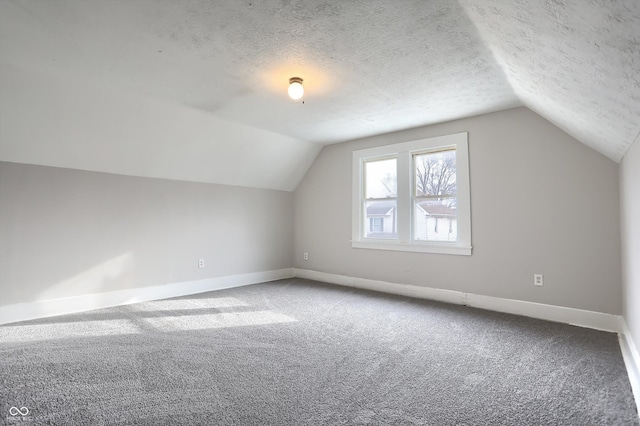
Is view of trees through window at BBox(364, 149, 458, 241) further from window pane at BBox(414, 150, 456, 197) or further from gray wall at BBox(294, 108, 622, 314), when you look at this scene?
gray wall at BBox(294, 108, 622, 314)

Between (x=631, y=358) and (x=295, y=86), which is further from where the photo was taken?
(x=295, y=86)

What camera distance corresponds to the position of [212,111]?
3789mm

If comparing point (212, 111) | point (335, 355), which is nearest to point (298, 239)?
point (212, 111)

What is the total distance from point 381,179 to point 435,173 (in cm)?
86

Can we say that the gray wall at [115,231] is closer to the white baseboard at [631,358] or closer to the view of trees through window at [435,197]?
the view of trees through window at [435,197]

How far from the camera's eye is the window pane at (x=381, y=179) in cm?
477

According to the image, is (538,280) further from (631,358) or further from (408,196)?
(408,196)

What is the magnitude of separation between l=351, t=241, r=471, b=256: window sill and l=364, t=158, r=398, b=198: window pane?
75 cm

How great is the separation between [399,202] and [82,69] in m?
3.89

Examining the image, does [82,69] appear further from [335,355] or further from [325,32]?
[335,355]

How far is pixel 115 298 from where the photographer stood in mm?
3896

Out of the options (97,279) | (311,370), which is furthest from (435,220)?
(97,279)

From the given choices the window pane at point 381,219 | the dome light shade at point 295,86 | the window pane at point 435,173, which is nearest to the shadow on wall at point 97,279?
the dome light shade at point 295,86

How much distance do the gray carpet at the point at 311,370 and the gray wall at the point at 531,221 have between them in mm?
442
